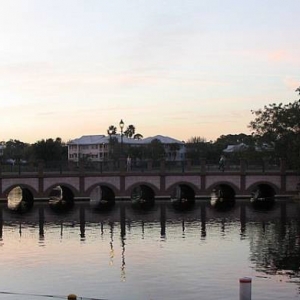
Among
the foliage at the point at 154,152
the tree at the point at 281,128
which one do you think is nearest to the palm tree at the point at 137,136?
the foliage at the point at 154,152

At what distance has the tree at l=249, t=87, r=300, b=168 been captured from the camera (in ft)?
241

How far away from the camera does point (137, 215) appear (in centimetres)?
5550

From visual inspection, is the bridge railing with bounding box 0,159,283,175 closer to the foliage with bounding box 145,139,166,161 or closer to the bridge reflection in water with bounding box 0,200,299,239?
the bridge reflection in water with bounding box 0,200,299,239

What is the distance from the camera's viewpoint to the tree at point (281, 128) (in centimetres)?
7338

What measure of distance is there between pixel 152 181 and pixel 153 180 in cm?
17

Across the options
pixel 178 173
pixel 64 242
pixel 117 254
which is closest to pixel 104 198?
pixel 178 173

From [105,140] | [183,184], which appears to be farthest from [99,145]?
[183,184]

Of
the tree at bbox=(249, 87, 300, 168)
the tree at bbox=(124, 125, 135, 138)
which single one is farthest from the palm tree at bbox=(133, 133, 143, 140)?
the tree at bbox=(249, 87, 300, 168)

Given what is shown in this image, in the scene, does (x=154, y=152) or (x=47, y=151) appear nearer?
(x=47, y=151)

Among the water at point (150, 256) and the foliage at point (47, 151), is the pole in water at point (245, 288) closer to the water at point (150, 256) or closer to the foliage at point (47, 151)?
the water at point (150, 256)

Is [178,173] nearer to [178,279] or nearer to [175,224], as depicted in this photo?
[175,224]

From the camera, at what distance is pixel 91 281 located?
26.0m

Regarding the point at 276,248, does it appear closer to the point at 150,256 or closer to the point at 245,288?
the point at 150,256

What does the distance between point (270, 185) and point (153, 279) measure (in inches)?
2007
